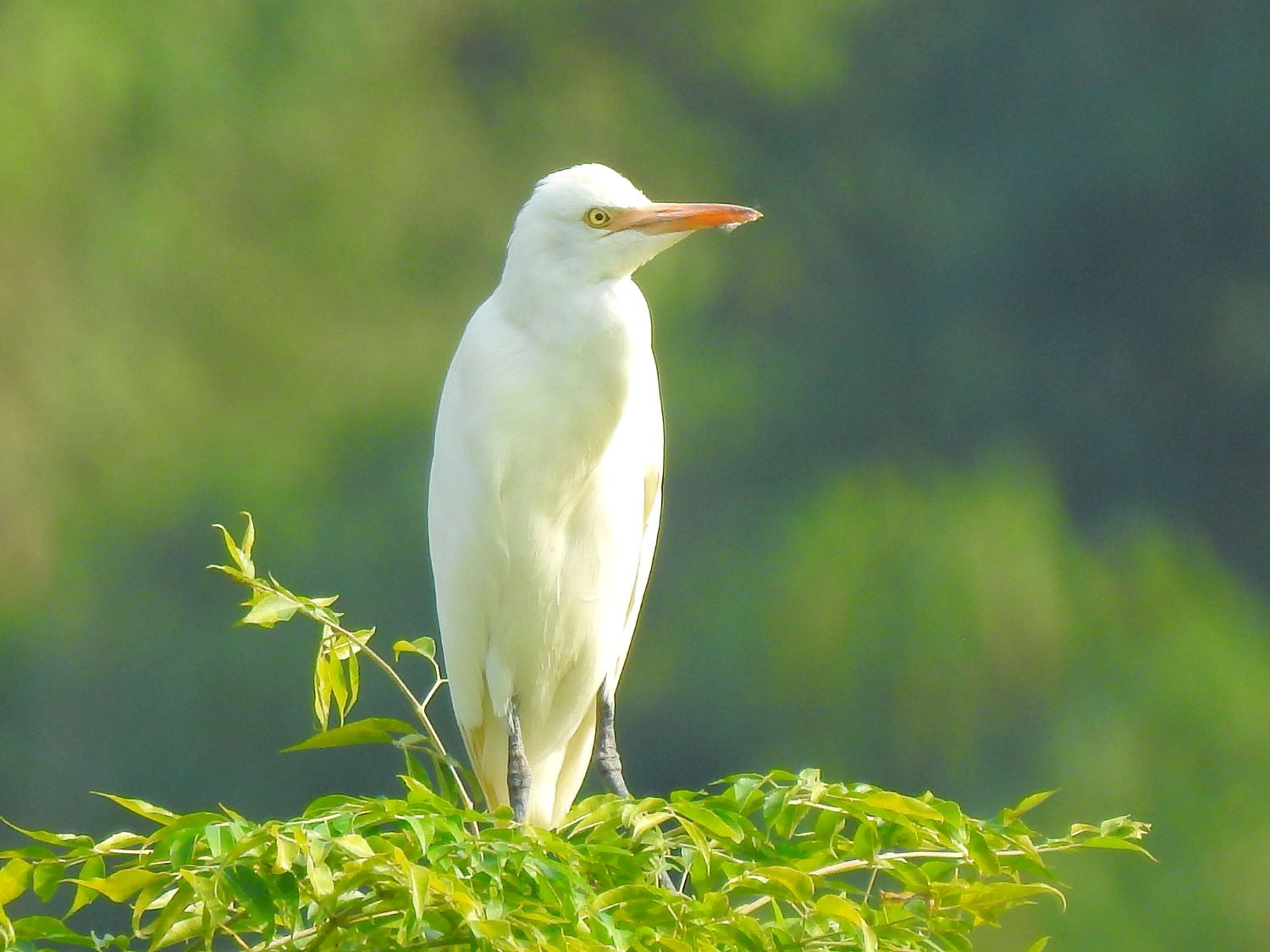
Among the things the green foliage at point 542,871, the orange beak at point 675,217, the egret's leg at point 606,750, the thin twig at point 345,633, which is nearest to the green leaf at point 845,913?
the green foliage at point 542,871

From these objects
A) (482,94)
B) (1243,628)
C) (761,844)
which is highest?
(482,94)

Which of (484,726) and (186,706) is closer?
(484,726)

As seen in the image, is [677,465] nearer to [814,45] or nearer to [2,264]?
[814,45]

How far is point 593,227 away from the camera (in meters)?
1.25

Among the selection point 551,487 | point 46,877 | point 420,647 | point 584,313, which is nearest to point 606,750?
point 551,487

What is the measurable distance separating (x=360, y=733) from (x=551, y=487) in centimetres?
44

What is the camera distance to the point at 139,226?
3.36 metres

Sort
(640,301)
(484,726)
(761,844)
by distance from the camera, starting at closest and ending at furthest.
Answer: (761,844), (640,301), (484,726)

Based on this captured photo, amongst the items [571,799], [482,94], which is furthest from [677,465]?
[571,799]

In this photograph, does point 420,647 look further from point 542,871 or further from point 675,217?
point 675,217

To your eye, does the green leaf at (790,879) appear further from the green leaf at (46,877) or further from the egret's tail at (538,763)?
the egret's tail at (538,763)

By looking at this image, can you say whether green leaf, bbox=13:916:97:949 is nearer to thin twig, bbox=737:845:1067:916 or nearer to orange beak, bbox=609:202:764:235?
thin twig, bbox=737:845:1067:916

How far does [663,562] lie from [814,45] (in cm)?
112

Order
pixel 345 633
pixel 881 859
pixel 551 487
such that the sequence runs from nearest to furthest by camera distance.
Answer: pixel 881 859 < pixel 345 633 < pixel 551 487
